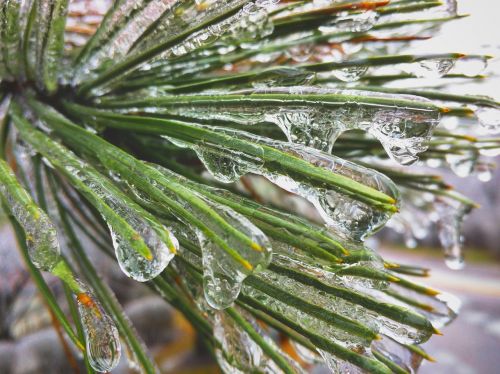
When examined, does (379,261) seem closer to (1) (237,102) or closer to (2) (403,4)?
(1) (237,102)

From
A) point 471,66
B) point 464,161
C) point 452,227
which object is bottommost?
point 452,227

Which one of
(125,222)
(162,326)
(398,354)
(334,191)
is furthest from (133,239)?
(162,326)

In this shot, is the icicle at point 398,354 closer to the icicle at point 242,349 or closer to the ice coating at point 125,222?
the icicle at point 242,349

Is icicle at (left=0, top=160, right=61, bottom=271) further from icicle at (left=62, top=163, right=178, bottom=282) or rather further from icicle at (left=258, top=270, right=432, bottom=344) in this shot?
icicle at (left=258, top=270, right=432, bottom=344)

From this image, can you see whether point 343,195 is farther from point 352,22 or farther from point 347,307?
point 352,22

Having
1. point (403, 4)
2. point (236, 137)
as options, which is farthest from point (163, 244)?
point (403, 4)

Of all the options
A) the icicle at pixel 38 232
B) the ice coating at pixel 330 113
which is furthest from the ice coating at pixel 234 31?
the icicle at pixel 38 232
